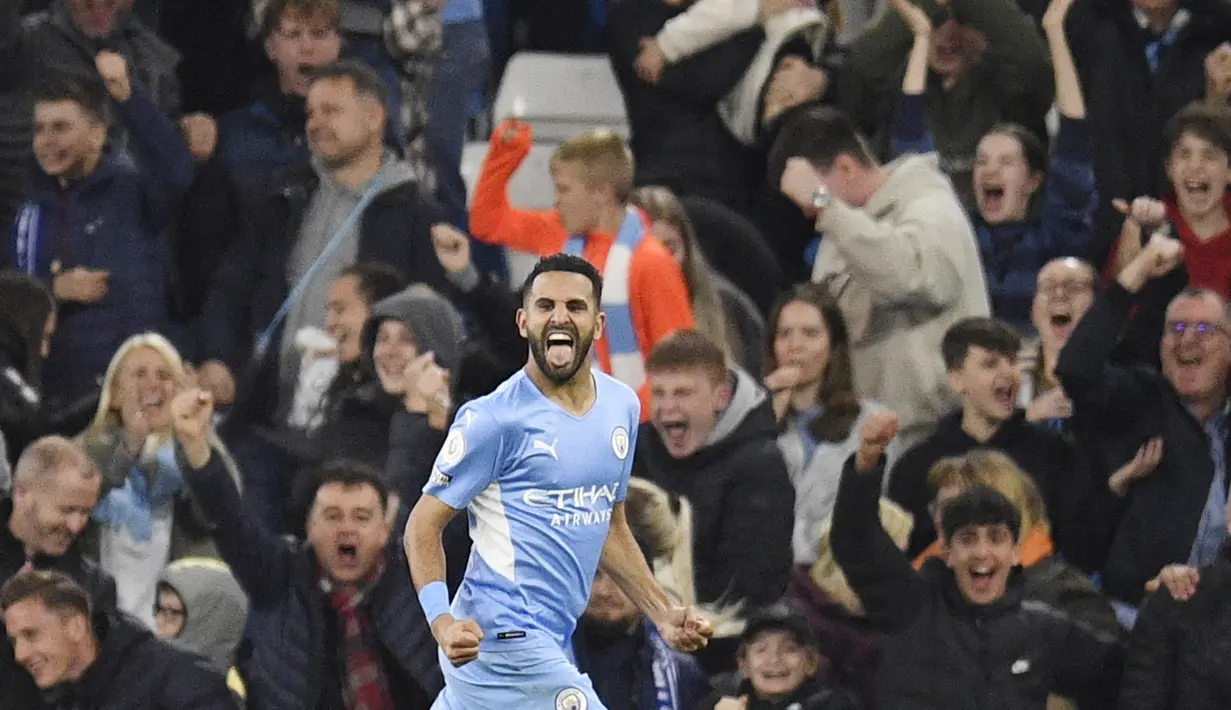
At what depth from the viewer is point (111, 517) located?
884cm

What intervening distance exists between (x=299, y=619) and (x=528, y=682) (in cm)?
203

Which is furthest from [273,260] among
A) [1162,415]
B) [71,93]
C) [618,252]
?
[1162,415]

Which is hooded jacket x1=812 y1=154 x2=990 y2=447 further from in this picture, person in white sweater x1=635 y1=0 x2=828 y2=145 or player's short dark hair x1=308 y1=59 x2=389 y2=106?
player's short dark hair x1=308 y1=59 x2=389 y2=106

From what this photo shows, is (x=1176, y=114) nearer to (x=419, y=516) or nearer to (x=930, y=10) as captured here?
(x=930, y=10)

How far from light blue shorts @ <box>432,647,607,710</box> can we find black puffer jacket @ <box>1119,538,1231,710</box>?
2.32 meters

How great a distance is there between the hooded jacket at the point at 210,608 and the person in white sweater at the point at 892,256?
89.8 inches

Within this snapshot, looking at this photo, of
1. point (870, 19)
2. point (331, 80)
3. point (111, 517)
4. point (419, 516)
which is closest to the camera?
point (419, 516)

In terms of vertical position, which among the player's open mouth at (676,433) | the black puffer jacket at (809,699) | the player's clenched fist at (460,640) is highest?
the player's open mouth at (676,433)

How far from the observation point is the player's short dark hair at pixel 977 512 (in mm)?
7887

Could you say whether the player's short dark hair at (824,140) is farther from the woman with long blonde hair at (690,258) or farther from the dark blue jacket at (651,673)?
the dark blue jacket at (651,673)

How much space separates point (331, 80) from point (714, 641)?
8.91 feet

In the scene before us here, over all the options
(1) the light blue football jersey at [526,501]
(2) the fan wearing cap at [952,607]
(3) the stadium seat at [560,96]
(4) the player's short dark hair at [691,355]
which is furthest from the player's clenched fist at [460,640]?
(3) the stadium seat at [560,96]

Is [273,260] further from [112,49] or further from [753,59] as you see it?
[753,59]

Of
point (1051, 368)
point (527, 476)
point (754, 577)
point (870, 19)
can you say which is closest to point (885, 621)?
point (754, 577)
